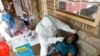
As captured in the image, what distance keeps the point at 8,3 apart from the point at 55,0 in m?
1.36

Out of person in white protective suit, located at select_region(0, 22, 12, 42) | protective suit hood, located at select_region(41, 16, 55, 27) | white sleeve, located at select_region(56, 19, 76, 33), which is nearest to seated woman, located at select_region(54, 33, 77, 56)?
white sleeve, located at select_region(56, 19, 76, 33)

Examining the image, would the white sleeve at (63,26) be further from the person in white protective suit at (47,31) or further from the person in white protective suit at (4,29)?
the person in white protective suit at (4,29)

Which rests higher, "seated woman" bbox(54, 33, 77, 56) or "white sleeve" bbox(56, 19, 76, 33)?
"white sleeve" bbox(56, 19, 76, 33)

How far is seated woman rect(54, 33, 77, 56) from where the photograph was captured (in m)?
1.41

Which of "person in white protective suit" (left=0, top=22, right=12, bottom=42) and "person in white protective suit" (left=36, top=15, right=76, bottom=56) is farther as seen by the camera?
"person in white protective suit" (left=0, top=22, right=12, bottom=42)

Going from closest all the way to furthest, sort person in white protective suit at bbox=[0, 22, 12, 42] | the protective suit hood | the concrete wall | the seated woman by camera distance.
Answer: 1. the concrete wall
2. the seated woman
3. the protective suit hood
4. person in white protective suit at bbox=[0, 22, 12, 42]

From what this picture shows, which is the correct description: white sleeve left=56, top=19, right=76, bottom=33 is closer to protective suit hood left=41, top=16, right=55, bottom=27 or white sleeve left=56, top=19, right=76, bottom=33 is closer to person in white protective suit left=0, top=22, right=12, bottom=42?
protective suit hood left=41, top=16, right=55, bottom=27

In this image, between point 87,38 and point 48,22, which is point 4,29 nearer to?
point 48,22

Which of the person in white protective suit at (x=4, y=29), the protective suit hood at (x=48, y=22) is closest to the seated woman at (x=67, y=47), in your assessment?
the protective suit hood at (x=48, y=22)

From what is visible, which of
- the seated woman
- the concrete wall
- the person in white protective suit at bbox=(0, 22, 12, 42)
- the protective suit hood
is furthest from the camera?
the person in white protective suit at bbox=(0, 22, 12, 42)

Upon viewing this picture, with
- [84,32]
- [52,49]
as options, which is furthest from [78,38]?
[52,49]

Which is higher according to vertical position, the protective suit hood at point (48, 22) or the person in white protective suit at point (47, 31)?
the protective suit hood at point (48, 22)

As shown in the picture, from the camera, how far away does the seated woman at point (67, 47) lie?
1.41 meters

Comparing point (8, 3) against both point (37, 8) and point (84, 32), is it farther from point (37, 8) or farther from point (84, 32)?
point (84, 32)
